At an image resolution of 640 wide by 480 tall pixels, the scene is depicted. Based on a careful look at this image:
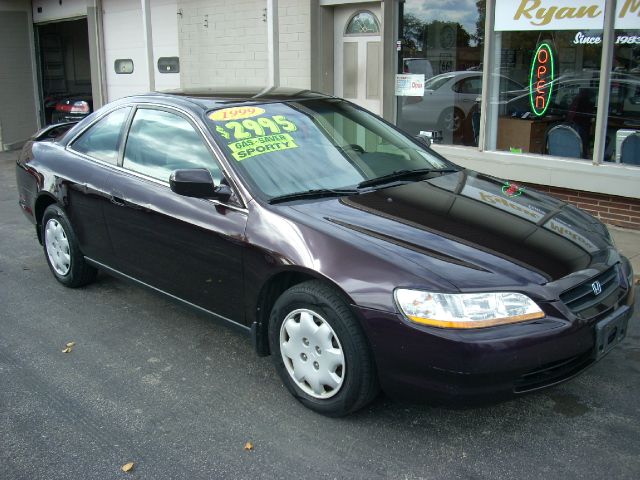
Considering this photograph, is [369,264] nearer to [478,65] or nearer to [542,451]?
[542,451]

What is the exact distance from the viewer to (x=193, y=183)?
371 centimetres

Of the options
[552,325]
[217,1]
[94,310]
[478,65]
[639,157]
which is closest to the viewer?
[552,325]

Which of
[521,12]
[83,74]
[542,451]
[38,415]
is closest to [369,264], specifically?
[542,451]

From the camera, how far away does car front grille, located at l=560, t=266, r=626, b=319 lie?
3.15 meters

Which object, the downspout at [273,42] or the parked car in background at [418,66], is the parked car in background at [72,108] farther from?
the parked car in background at [418,66]

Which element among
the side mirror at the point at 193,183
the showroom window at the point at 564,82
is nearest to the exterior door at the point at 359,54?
the showroom window at the point at 564,82

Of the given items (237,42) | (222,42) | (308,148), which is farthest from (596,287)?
(222,42)

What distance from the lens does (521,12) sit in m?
7.58

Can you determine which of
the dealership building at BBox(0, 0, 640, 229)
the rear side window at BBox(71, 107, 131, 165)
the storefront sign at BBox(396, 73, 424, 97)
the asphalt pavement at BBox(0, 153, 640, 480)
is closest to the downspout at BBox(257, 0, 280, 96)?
the dealership building at BBox(0, 0, 640, 229)

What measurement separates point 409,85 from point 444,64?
595 millimetres

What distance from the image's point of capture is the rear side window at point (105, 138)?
4.83m

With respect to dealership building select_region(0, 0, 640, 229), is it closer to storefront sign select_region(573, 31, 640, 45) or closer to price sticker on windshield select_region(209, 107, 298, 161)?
storefront sign select_region(573, 31, 640, 45)

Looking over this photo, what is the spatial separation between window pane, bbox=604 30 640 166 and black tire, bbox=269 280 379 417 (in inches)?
194

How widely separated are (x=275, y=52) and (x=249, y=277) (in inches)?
252
